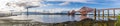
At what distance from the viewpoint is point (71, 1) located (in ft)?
11.1

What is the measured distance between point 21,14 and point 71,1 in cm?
97

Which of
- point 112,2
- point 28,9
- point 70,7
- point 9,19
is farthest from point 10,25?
point 112,2

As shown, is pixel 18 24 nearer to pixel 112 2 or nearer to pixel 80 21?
pixel 80 21

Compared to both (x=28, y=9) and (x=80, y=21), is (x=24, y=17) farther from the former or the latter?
(x=80, y=21)

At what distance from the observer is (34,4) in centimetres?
342

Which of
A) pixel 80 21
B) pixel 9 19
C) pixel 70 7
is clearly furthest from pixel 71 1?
pixel 9 19

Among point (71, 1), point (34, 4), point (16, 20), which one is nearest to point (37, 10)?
point (34, 4)

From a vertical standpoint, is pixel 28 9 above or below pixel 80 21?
above

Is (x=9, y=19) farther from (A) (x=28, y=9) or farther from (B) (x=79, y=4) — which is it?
(B) (x=79, y=4)

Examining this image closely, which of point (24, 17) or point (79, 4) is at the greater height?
point (79, 4)

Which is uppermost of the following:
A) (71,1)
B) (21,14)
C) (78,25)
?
(71,1)

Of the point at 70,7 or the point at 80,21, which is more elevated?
the point at 70,7

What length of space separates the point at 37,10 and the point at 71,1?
66cm

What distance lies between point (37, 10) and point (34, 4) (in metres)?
0.13
